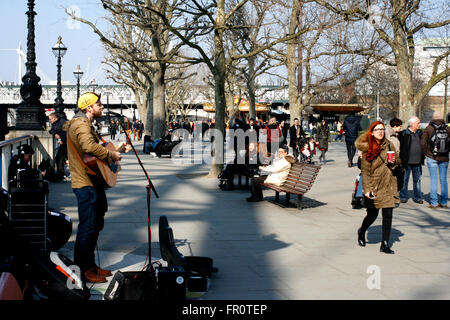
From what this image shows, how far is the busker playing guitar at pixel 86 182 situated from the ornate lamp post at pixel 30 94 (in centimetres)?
1071

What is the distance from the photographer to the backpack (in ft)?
37.4

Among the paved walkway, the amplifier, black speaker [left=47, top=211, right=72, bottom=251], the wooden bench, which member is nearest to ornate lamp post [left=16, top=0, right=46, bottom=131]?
the paved walkway

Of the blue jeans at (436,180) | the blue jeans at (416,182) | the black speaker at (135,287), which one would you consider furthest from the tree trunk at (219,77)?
the black speaker at (135,287)

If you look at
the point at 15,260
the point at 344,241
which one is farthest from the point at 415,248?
the point at 15,260

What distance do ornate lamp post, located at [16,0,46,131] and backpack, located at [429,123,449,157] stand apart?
1029 cm

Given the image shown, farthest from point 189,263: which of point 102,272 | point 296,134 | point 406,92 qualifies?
point 296,134

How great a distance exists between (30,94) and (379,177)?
1171 cm

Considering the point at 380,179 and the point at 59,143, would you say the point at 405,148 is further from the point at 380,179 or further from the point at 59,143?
the point at 59,143

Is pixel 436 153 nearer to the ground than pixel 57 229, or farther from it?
farther from it

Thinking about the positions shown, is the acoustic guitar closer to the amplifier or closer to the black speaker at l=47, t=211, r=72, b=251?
the black speaker at l=47, t=211, r=72, b=251

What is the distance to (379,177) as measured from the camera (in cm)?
773

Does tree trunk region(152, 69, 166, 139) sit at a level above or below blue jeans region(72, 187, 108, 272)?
above

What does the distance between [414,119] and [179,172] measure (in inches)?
338
